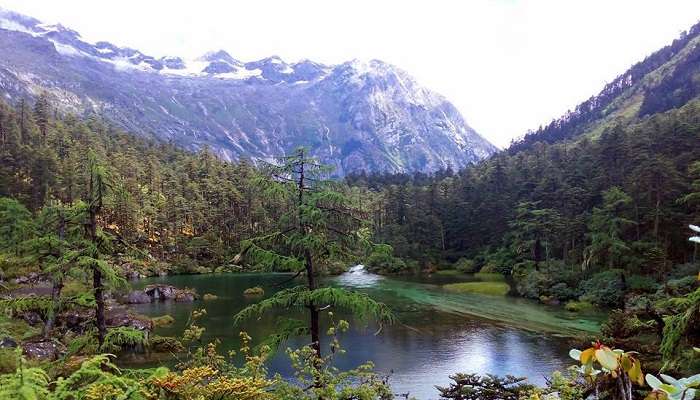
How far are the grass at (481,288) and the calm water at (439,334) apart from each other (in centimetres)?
267

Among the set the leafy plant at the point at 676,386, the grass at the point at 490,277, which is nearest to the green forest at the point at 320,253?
the leafy plant at the point at 676,386

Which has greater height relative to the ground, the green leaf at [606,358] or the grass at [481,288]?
the green leaf at [606,358]

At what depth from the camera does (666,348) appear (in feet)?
21.2

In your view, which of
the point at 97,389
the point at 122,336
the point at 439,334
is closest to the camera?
the point at 97,389

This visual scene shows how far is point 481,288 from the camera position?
51.5 meters

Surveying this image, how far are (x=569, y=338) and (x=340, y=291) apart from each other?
22887mm

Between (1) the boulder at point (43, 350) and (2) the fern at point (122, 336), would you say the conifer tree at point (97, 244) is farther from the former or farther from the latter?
(1) the boulder at point (43, 350)

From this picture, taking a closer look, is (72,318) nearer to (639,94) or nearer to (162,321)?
(162,321)

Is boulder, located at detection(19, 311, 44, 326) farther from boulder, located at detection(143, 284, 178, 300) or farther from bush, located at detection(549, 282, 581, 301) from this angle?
bush, located at detection(549, 282, 581, 301)

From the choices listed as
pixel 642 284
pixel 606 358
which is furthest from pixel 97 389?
pixel 642 284

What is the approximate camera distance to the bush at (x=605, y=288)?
41000 millimetres

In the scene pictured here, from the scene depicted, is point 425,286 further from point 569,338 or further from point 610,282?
point 569,338

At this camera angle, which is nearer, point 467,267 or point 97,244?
point 97,244

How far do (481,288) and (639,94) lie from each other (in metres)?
122
